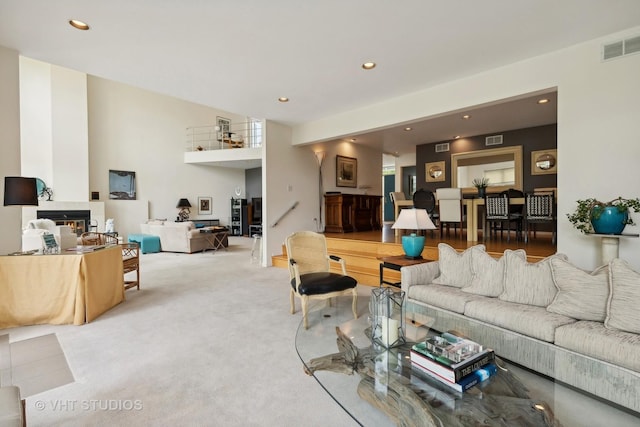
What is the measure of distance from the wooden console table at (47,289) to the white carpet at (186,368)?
0.14m

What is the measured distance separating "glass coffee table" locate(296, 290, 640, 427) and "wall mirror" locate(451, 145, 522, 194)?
729cm

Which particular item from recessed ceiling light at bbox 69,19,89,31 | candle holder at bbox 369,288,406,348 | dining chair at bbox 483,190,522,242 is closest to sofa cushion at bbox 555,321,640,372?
candle holder at bbox 369,288,406,348

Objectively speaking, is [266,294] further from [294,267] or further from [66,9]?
[66,9]

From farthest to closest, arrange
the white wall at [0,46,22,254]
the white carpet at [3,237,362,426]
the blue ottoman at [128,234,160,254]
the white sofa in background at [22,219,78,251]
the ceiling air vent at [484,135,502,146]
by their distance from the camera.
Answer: the blue ottoman at [128,234,160,254]
the ceiling air vent at [484,135,502,146]
the white sofa in background at [22,219,78,251]
the white wall at [0,46,22,254]
the white carpet at [3,237,362,426]

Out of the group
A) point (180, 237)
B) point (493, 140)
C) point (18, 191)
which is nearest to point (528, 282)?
point (18, 191)

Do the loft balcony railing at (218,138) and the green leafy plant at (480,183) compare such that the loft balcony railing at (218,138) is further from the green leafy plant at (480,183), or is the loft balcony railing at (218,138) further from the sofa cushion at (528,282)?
the sofa cushion at (528,282)

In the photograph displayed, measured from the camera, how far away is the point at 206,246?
8.81m

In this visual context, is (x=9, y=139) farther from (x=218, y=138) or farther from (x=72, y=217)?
(x=218, y=138)

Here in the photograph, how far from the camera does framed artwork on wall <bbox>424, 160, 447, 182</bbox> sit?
895cm

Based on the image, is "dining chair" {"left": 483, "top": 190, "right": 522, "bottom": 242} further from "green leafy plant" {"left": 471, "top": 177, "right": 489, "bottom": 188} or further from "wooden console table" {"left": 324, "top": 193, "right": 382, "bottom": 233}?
"wooden console table" {"left": 324, "top": 193, "right": 382, "bottom": 233}

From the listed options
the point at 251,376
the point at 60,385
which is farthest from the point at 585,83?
the point at 60,385

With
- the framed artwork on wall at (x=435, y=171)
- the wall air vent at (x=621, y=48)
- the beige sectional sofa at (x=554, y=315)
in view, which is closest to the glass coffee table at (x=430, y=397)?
the beige sectional sofa at (x=554, y=315)

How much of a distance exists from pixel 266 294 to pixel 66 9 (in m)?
3.79

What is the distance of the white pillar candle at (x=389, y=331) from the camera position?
189 centimetres
